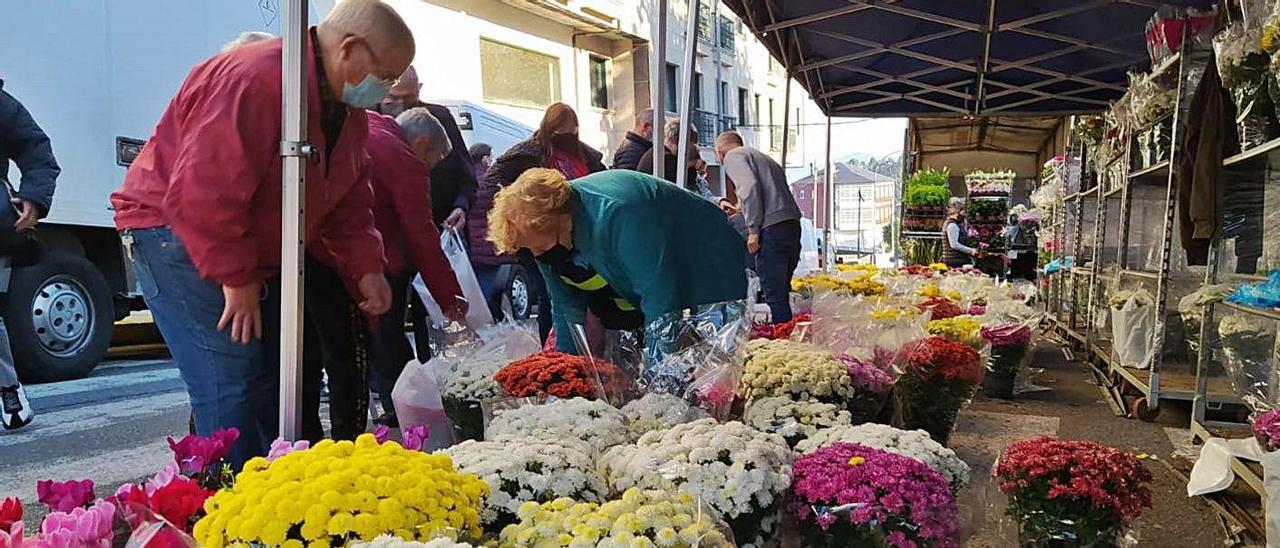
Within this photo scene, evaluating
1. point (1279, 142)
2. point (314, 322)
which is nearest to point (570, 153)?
point (314, 322)

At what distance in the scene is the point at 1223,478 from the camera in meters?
2.70

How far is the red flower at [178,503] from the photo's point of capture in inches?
48.8

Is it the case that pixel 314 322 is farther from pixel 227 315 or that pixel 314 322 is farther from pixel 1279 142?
pixel 1279 142

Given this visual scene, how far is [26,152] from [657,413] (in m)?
3.53

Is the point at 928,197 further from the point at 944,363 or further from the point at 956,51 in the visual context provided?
the point at 944,363

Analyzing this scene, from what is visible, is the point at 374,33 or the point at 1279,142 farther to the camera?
the point at 1279,142

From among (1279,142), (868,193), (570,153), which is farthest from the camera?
(868,193)

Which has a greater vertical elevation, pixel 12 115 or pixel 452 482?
pixel 12 115

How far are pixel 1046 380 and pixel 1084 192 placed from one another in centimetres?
202

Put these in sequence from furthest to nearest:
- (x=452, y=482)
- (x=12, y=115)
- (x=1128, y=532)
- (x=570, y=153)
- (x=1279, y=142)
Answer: (x=570, y=153) < (x=12, y=115) < (x=1279, y=142) < (x=1128, y=532) < (x=452, y=482)

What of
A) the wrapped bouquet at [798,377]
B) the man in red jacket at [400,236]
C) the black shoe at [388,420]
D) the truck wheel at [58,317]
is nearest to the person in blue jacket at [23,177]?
the truck wheel at [58,317]

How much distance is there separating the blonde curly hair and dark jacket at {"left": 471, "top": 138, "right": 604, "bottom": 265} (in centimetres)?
152

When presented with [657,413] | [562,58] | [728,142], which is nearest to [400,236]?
[657,413]

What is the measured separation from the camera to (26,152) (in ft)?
12.8
